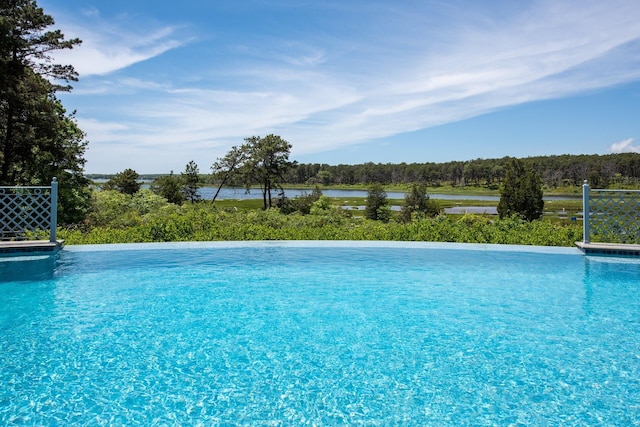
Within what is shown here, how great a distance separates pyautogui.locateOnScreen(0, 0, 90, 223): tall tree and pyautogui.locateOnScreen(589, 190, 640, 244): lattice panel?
14293 mm

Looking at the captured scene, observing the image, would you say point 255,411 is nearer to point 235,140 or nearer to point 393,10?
point 393,10

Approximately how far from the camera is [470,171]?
9675cm

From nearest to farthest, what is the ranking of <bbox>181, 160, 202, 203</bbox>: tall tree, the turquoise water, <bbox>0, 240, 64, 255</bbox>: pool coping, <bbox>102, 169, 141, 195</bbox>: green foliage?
the turquoise water < <bbox>0, 240, 64, 255</bbox>: pool coping < <bbox>181, 160, 202, 203</bbox>: tall tree < <bbox>102, 169, 141, 195</bbox>: green foliage

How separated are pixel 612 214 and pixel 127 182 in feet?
150


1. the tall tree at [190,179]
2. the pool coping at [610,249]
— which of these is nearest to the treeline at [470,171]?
the tall tree at [190,179]

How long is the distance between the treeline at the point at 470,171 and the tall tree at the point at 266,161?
46.6 m

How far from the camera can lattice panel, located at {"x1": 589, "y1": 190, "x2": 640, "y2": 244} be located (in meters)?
7.19

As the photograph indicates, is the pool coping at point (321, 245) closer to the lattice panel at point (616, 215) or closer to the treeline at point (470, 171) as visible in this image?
the lattice panel at point (616, 215)

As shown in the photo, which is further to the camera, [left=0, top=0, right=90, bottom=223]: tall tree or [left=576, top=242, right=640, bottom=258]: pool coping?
[left=0, top=0, right=90, bottom=223]: tall tree

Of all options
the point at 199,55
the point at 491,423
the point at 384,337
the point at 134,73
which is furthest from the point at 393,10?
the point at 491,423

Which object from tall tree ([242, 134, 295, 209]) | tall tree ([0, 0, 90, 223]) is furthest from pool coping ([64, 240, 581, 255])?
tall tree ([242, 134, 295, 209])

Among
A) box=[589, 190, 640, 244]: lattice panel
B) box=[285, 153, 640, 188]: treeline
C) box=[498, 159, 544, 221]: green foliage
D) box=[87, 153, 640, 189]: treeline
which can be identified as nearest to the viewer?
box=[589, 190, 640, 244]: lattice panel

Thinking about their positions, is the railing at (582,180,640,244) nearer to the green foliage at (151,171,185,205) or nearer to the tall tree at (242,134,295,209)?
the tall tree at (242,134,295,209)

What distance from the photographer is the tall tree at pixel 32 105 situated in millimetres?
12805
